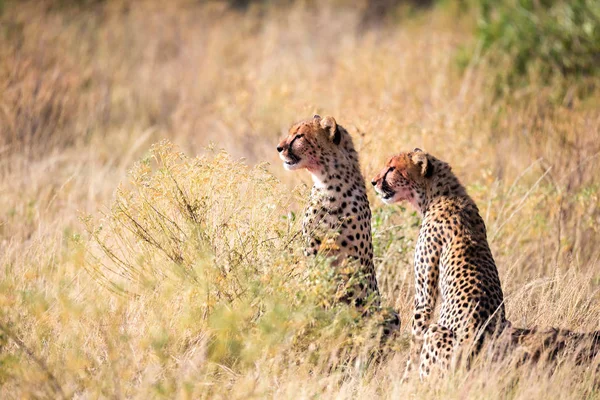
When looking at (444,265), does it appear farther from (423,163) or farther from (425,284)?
(423,163)

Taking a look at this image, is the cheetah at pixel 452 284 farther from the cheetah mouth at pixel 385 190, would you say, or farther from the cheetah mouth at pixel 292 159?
the cheetah mouth at pixel 292 159

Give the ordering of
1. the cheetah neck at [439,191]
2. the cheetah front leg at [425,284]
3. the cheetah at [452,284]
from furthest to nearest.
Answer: the cheetah neck at [439,191] < the cheetah front leg at [425,284] < the cheetah at [452,284]

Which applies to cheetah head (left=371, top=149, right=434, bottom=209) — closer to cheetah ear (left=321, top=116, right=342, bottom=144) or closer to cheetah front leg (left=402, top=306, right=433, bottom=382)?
cheetah ear (left=321, top=116, right=342, bottom=144)

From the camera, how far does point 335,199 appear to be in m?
4.32

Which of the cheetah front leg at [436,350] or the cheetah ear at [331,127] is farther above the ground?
the cheetah ear at [331,127]

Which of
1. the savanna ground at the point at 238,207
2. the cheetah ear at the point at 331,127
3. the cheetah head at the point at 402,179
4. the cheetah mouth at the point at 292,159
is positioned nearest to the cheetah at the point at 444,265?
the cheetah head at the point at 402,179

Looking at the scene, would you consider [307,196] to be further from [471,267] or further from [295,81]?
[295,81]

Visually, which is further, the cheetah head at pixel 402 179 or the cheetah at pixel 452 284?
the cheetah head at pixel 402 179

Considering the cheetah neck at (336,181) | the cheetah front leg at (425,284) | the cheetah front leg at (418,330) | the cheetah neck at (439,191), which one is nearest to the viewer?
the cheetah front leg at (418,330)

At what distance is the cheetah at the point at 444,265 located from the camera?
374 cm

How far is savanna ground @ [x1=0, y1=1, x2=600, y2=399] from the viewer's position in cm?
365

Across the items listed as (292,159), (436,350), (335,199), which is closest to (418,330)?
(436,350)

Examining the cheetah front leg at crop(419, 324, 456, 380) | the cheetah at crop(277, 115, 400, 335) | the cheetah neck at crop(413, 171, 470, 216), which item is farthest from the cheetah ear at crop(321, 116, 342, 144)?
the cheetah front leg at crop(419, 324, 456, 380)

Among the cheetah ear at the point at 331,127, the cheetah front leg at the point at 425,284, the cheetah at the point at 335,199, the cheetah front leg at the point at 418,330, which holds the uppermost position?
the cheetah ear at the point at 331,127
